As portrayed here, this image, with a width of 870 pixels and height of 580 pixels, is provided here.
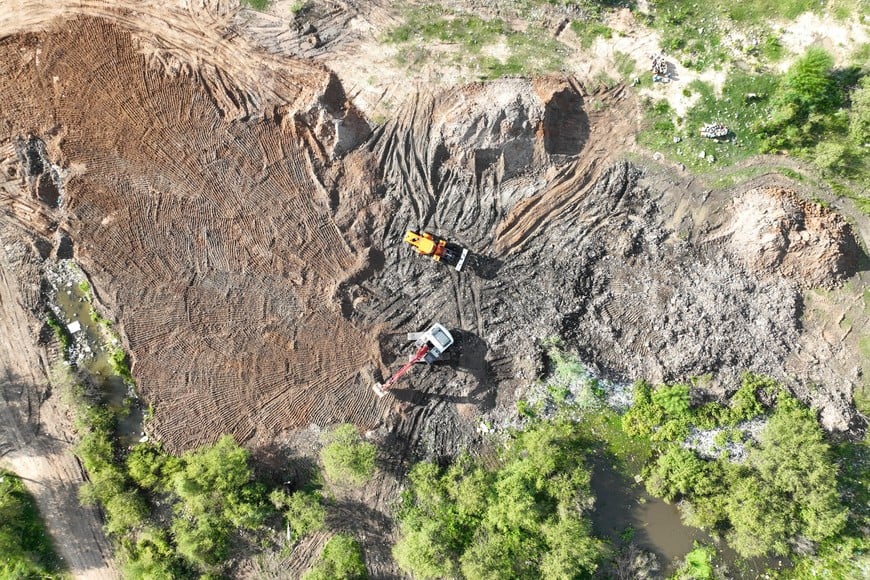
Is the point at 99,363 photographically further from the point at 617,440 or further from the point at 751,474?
the point at 751,474

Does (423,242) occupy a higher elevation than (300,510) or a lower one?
higher

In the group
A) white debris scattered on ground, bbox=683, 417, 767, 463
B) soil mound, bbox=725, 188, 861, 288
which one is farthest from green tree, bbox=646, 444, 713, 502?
soil mound, bbox=725, 188, 861, 288

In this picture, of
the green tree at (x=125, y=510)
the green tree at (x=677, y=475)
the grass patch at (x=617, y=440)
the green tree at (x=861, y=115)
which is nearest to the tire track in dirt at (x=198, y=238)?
the green tree at (x=125, y=510)

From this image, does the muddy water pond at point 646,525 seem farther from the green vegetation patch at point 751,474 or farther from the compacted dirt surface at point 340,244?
the compacted dirt surface at point 340,244

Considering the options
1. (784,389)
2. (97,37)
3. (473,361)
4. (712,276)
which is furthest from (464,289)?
(97,37)

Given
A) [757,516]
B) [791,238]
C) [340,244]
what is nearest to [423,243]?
[340,244]
